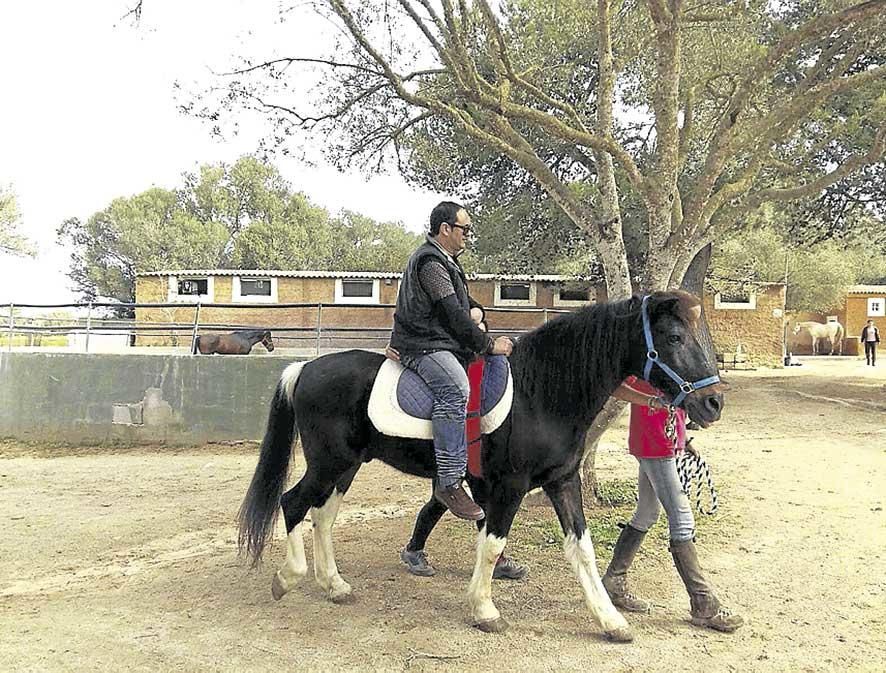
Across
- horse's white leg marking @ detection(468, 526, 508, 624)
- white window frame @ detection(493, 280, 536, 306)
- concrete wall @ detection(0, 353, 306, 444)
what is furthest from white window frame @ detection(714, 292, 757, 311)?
horse's white leg marking @ detection(468, 526, 508, 624)

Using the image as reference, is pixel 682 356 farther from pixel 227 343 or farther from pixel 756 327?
pixel 756 327

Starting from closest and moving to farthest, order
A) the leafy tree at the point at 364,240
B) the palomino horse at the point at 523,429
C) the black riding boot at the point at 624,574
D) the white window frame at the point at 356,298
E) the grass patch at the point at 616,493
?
the palomino horse at the point at 523,429 < the black riding boot at the point at 624,574 < the grass patch at the point at 616,493 < the white window frame at the point at 356,298 < the leafy tree at the point at 364,240

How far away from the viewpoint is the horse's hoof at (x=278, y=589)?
4.34 m

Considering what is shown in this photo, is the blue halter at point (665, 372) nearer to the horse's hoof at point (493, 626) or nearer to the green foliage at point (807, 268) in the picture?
the horse's hoof at point (493, 626)

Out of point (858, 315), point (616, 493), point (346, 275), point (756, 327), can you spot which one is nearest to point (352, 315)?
point (346, 275)

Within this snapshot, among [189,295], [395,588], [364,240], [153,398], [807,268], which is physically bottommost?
[395,588]

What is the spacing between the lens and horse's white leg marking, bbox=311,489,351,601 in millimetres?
4430

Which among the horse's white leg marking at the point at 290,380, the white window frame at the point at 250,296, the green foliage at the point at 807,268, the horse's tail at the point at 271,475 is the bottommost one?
the horse's tail at the point at 271,475

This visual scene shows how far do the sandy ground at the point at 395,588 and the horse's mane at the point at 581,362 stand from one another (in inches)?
48.7

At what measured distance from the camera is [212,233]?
133 ft

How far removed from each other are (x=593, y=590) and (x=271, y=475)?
2.18 metres

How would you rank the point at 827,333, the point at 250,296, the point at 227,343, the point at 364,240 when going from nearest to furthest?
1. the point at 227,343
2. the point at 250,296
3. the point at 827,333
4. the point at 364,240

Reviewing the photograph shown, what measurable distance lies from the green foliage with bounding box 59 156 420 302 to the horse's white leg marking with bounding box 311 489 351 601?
108 ft

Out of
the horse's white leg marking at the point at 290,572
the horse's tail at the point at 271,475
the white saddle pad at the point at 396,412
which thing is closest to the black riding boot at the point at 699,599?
the white saddle pad at the point at 396,412
